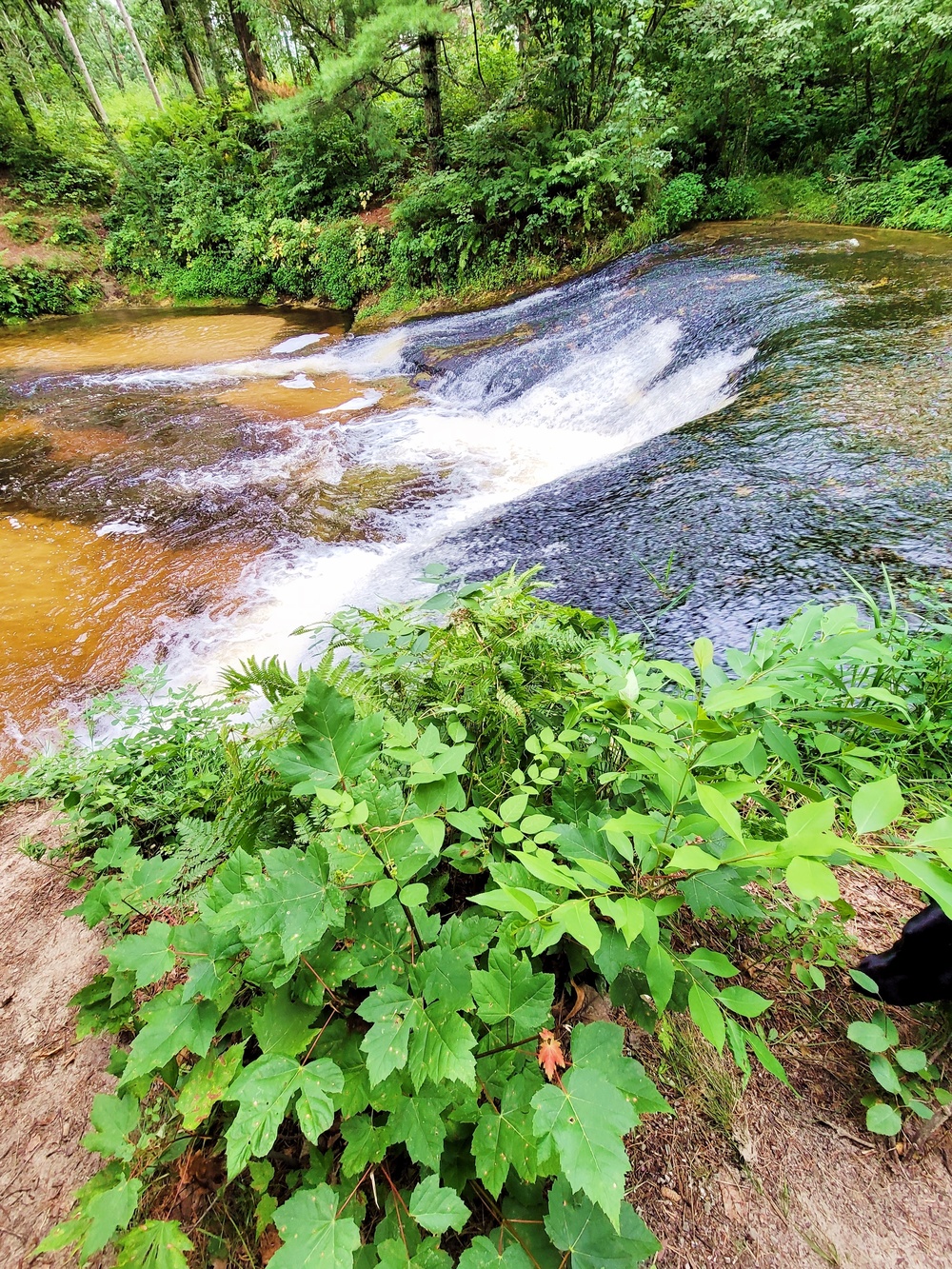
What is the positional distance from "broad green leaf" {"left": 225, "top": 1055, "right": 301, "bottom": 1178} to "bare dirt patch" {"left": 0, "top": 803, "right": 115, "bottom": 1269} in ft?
2.60

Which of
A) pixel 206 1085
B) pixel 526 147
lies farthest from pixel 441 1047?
pixel 526 147

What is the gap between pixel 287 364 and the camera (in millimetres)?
10711

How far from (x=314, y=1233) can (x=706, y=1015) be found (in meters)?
0.70

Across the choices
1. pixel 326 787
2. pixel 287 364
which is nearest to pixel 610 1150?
pixel 326 787

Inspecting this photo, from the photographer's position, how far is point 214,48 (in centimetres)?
1989

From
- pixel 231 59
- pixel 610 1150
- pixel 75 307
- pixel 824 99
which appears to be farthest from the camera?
pixel 231 59

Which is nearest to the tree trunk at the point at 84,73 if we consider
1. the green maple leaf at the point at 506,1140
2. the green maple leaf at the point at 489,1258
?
the green maple leaf at the point at 506,1140

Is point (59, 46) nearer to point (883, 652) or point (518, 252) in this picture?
point (518, 252)

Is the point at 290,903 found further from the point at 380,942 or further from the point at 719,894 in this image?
the point at 719,894

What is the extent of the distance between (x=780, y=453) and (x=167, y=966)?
4749 mm

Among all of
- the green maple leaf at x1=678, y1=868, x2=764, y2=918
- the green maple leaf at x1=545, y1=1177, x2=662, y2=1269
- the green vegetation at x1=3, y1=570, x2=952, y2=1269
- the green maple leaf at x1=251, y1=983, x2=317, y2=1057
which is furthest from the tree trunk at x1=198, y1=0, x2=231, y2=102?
the green maple leaf at x1=545, y1=1177, x2=662, y2=1269

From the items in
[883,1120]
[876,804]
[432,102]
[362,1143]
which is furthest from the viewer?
[432,102]

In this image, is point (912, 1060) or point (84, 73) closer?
point (912, 1060)

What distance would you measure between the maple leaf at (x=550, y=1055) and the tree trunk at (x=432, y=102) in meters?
15.4
